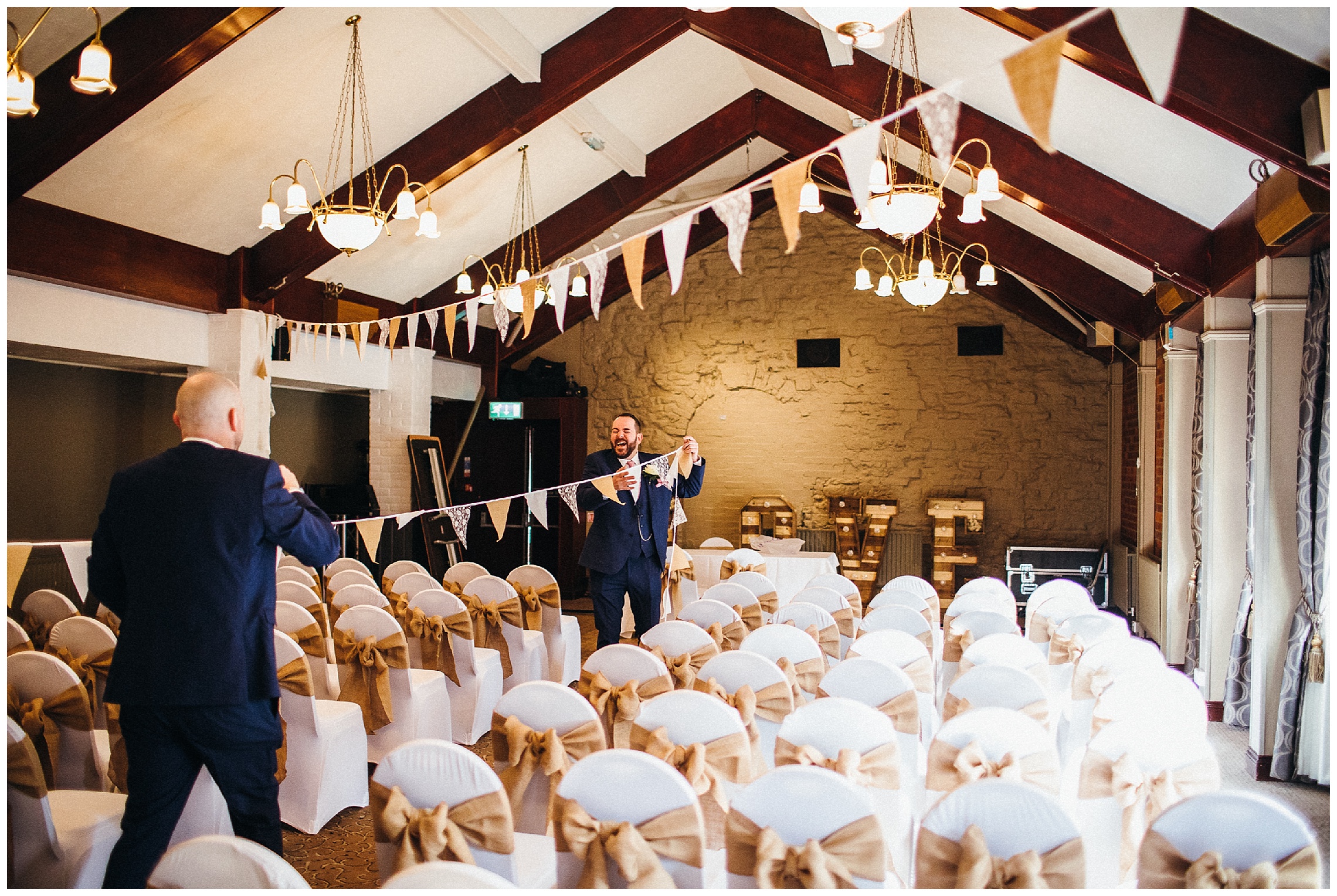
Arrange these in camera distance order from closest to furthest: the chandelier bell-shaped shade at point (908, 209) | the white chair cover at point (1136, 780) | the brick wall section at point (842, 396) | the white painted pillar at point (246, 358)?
the white chair cover at point (1136, 780) → the chandelier bell-shaped shade at point (908, 209) → the white painted pillar at point (246, 358) → the brick wall section at point (842, 396)

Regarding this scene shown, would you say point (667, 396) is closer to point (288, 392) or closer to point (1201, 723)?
point (288, 392)

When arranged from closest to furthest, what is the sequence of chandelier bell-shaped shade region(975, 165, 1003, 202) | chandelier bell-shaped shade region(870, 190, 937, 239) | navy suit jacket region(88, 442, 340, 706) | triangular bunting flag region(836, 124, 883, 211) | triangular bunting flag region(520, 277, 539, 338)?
navy suit jacket region(88, 442, 340, 706)
triangular bunting flag region(836, 124, 883, 211)
chandelier bell-shaped shade region(870, 190, 937, 239)
chandelier bell-shaped shade region(975, 165, 1003, 202)
triangular bunting flag region(520, 277, 539, 338)

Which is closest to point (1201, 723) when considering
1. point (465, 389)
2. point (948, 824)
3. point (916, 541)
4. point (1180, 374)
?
point (948, 824)

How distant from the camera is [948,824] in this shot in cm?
173

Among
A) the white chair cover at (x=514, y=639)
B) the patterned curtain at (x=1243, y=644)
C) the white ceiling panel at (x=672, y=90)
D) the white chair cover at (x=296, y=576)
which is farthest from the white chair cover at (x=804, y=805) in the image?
the white ceiling panel at (x=672, y=90)

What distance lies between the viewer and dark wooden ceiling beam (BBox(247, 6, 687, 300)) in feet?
19.4

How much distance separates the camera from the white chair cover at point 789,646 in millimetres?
3176

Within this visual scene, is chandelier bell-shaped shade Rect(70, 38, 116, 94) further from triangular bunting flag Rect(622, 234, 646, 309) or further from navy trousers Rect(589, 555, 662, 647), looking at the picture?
navy trousers Rect(589, 555, 662, 647)

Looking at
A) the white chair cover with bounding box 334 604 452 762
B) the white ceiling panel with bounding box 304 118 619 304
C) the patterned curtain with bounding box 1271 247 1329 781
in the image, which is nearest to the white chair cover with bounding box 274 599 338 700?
the white chair cover with bounding box 334 604 452 762

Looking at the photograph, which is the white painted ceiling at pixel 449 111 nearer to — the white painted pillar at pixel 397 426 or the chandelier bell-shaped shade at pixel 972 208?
the chandelier bell-shaped shade at pixel 972 208

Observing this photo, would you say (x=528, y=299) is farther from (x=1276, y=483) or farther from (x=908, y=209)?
(x=1276, y=483)

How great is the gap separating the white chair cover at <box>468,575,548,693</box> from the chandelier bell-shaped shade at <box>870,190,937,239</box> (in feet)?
9.09

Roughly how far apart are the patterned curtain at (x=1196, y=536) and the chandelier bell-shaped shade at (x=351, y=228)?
529 centimetres

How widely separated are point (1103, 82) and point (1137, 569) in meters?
5.00
